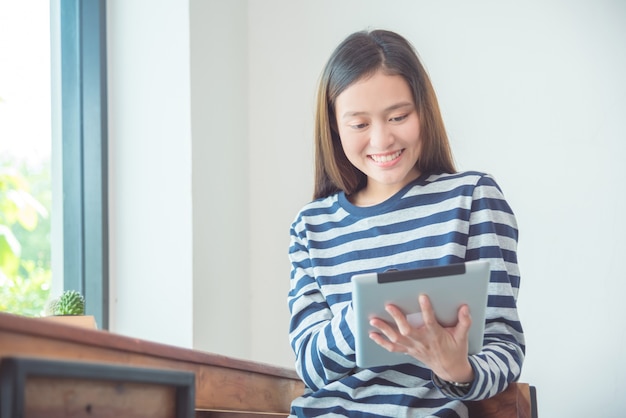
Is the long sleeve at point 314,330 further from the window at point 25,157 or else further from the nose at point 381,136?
the window at point 25,157

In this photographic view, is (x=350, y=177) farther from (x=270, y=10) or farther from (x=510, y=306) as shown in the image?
(x=270, y=10)

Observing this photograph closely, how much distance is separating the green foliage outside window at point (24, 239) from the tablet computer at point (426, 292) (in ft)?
3.66

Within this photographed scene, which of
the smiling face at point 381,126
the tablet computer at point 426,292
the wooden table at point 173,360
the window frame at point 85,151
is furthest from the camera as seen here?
Result: the window frame at point 85,151

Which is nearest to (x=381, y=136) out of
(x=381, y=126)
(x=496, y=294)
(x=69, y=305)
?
(x=381, y=126)

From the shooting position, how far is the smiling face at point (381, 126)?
1432 millimetres

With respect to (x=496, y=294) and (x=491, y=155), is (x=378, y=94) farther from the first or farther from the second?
(x=491, y=155)

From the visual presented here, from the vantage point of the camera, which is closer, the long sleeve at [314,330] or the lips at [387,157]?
the long sleeve at [314,330]

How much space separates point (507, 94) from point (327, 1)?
608 mm

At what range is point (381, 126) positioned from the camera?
4.70ft

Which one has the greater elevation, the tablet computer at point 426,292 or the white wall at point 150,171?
the white wall at point 150,171

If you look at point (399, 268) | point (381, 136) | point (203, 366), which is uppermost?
point (381, 136)

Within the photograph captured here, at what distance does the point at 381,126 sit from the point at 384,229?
0.18m

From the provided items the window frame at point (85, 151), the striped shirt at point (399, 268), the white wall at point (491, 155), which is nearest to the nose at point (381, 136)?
the striped shirt at point (399, 268)

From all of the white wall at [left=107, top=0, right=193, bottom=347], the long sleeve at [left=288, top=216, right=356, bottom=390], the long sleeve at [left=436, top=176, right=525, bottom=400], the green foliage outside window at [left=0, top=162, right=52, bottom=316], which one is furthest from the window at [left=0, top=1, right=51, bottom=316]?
the long sleeve at [left=436, top=176, right=525, bottom=400]
